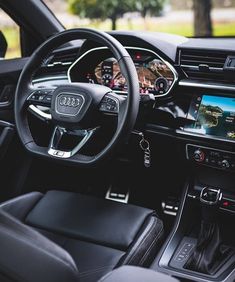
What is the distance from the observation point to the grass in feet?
9.12

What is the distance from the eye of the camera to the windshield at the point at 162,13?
400cm

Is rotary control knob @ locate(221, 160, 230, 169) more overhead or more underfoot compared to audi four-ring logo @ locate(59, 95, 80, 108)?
more underfoot

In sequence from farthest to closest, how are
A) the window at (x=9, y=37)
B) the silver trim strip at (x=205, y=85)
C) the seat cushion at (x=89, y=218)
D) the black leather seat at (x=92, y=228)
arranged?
the window at (x=9, y=37) < the silver trim strip at (x=205, y=85) < the seat cushion at (x=89, y=218) < the black leather seat at (x=92, y=228)

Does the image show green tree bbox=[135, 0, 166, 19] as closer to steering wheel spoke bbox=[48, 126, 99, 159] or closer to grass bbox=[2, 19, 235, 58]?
grass bbox=[2, 19, 235, 58]

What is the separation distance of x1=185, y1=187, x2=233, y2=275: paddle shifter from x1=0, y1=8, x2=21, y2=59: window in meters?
1.27

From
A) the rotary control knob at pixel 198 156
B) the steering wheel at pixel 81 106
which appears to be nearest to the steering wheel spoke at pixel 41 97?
the steering wheel at pixel 81 106

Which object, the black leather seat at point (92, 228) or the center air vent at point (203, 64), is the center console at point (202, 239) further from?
the center air vent at point (203, 64)

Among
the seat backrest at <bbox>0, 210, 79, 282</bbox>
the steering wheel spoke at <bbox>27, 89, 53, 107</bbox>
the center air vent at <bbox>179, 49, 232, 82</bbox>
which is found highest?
the center air vent at <bbox>179, 49, 232, 82</bbox>

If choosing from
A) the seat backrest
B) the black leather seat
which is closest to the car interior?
the black leather seat

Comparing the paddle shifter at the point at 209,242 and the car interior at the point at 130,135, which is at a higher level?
the car interior at the point at 130,135

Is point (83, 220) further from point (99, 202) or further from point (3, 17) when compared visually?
point (3, 17)

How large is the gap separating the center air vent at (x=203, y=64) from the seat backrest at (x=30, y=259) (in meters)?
1.28

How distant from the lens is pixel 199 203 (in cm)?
231

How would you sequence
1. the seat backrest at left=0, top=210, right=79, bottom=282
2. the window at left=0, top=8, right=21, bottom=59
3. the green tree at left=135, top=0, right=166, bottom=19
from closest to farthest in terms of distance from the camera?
the seat backrest at left=0, top=210, right=79, bottom=282, the window at left=0, top=8, right=21, bottom=59, the green tree at left=135, top=0, right=166, bottom=19
